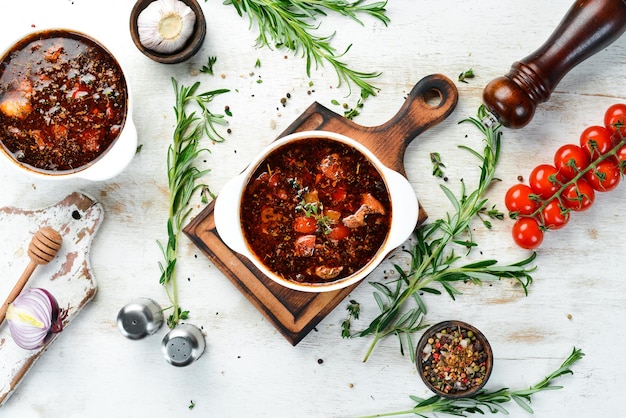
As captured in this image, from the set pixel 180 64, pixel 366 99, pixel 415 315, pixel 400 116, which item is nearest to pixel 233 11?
pixel 180 64

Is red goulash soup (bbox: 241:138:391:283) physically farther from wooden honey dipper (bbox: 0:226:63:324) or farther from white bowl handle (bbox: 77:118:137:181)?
wooden honey dipper (bbox: 0:226:63:324)

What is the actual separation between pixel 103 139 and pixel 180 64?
1.17ft

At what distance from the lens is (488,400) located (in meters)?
1.90

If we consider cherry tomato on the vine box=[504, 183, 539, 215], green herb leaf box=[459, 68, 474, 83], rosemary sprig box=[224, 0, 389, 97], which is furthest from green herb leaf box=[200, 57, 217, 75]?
cherry tomato on the vine box=[504, 183, 539, 215]

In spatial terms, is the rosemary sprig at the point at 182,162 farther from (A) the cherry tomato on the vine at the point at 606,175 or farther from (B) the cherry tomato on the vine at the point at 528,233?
(A) the cherry tomato on the vine at the point at 606,175

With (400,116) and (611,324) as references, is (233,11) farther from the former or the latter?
(611,324)

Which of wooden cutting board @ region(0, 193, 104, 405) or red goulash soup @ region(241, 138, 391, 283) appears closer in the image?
red goulash soup @ region(241, 138, 391, 283)

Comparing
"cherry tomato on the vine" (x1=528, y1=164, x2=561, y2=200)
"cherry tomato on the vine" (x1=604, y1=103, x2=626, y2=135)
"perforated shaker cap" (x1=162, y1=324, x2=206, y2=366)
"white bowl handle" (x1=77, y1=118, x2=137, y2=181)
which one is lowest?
"perforated shaker cap" (x1=162, y1=324, x2=206, y2=366)

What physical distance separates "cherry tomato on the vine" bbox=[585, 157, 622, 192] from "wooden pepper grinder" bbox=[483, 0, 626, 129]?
0.80 ft

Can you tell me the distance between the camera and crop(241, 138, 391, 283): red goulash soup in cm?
166

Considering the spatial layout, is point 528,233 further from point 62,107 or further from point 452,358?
point 62,107

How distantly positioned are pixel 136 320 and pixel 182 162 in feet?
1.61

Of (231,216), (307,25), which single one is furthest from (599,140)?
(231,216)

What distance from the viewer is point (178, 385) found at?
78.5 inches
